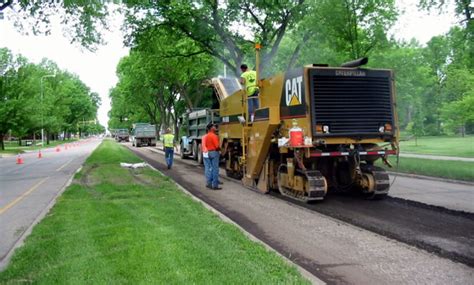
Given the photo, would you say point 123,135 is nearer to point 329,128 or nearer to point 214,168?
point 214,168

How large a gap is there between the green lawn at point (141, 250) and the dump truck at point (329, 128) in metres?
2.54

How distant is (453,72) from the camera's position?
180ft

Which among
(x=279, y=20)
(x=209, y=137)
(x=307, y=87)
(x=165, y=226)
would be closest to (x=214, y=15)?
(x=279, y=20)

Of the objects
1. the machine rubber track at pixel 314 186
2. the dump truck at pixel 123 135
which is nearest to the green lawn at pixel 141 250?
the machine rubber track at pixel 314 186

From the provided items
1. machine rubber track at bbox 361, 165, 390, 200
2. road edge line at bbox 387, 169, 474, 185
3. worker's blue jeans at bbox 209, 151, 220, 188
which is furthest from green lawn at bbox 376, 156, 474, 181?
worker's blue jeans at bbox 209, 151, 220, 188

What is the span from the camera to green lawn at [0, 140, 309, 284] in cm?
507

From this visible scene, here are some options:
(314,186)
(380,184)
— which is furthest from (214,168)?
(380,184)

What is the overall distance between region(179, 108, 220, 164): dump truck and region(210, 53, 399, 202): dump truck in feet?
23.8

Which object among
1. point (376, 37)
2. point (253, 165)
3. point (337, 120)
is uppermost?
point (376, 37)

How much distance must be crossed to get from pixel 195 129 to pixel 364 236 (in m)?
16.4

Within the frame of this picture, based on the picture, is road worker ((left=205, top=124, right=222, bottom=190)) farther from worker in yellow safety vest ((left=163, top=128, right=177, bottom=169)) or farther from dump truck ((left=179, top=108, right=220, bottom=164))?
worker in yellow safety vest ((left=163, top=128, right=177, bottom=169))

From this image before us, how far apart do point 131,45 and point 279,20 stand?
7714 millimetres

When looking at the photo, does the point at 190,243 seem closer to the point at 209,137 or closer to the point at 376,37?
the point at 209,137

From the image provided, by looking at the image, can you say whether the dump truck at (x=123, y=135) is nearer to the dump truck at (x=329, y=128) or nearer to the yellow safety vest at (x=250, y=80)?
the yellow safety vest at (x=250, y=80)
